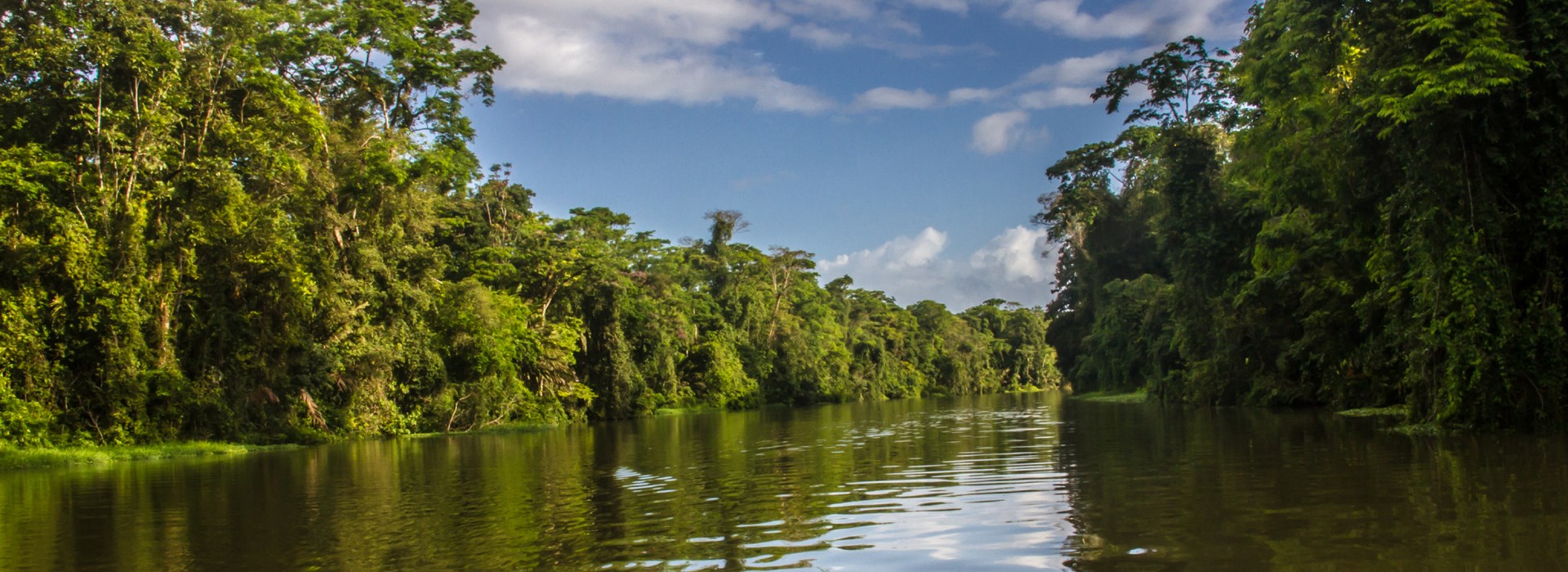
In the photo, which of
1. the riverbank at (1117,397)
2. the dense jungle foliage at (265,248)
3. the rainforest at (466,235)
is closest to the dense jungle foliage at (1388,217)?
the rainforest at (466,235)

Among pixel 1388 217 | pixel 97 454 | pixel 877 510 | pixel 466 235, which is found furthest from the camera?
pixel 466 235

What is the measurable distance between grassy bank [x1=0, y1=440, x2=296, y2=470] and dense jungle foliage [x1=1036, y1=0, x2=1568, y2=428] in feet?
77.3

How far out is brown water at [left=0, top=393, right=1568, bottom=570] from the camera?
6172mm

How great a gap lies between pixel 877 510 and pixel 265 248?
21015 millimetres

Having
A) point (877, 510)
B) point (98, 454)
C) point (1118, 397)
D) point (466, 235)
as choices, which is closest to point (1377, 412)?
point (877, 510)

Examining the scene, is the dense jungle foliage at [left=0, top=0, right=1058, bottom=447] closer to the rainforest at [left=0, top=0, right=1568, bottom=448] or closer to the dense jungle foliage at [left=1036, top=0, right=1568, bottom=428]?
the rainforest at [left=0, top=0, right=1568, bottom=448]

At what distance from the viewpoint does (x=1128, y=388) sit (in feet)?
156

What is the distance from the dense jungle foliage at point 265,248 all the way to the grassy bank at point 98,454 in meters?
0.68

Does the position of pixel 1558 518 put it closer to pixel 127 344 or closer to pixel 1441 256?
pixel 1441 256

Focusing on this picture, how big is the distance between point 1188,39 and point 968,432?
22.7m

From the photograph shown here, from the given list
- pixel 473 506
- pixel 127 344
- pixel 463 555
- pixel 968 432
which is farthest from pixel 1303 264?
pixel 127 344

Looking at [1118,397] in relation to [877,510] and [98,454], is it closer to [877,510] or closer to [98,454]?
[98,454]

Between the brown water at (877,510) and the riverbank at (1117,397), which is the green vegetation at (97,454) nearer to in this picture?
the brown water at (877,510)

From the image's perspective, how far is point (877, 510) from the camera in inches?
340
